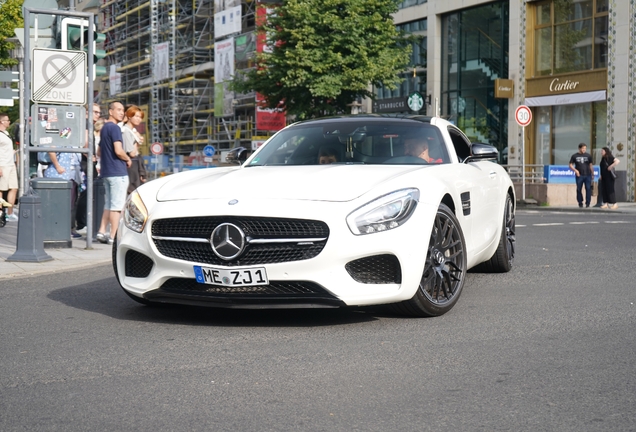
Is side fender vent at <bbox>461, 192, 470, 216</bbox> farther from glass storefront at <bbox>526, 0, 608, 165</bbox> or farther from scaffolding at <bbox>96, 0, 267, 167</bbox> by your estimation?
scaffolding at <bbox>96, 0, 267, 167</bbox>

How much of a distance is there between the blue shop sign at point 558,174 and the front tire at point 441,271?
913 inches

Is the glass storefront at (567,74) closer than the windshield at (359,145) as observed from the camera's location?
No

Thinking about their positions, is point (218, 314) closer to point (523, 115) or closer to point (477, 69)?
point (523, 115)

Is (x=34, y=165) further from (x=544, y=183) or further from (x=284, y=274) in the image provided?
(x=544, y=183)

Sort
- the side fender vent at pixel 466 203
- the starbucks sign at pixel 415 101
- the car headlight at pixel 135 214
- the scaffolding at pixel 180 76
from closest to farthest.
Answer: the car headlight at pixel 135 214 → the side fender vent at pixel 466 203 → the starbucks sign at pixel 415 101 → the scaffolding at pixel 180 76

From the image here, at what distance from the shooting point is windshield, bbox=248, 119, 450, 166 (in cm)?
684

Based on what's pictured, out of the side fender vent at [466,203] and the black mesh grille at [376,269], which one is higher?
the side fender vent at [466,203]

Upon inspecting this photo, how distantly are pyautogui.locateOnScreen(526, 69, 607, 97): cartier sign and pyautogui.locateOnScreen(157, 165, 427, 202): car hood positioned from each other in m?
26.3

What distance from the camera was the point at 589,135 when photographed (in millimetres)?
31500

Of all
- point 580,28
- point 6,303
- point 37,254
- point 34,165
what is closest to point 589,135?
point 580,28

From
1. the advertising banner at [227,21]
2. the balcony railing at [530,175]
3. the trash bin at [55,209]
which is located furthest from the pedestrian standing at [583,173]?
the advertising banner at [227,21]

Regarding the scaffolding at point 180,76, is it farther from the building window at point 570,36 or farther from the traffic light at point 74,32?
the traffic light at point 74,32

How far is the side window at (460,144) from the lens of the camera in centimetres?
753

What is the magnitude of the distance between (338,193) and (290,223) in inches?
14.0
